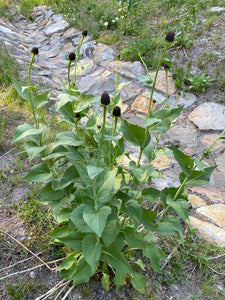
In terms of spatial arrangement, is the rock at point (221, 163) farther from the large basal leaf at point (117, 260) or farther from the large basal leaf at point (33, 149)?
the large basal leaf at point (33, 149)

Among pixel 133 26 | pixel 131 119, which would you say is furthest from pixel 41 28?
pixel 131 119

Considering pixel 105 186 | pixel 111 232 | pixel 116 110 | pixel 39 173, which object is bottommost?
pixel 111 232

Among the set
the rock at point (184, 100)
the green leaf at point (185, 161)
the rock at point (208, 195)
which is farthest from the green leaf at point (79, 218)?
the rock at point (184, 100)

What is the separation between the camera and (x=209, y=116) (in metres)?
3.75

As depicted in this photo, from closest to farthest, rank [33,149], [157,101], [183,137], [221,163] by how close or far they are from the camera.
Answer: [33,149] < [221,163] < [183,137] < [157,101]

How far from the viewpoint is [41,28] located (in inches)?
339

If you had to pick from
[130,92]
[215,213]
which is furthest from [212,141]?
[130,92]

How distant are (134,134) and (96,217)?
0.52 metres

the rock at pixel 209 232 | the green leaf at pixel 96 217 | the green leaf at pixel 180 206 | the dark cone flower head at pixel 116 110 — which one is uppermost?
the dark cone flower head at pixel 116 110

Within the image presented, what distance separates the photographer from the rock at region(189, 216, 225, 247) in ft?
7.68

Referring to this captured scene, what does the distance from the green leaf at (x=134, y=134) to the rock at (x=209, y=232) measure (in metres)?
1.34

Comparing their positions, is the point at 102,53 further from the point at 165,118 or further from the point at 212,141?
the point at 165,118

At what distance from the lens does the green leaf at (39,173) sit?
1.63m

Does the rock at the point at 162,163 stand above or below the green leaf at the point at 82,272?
below
